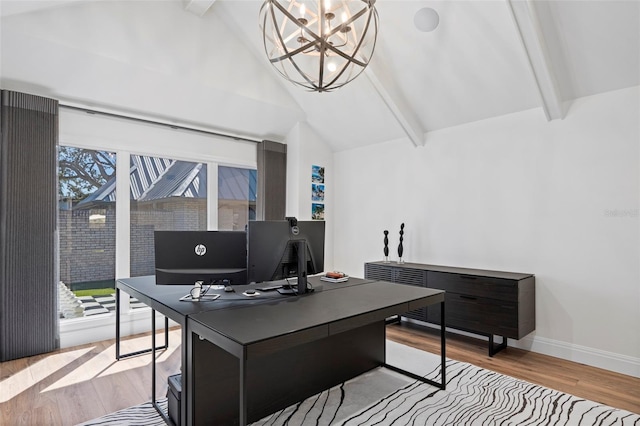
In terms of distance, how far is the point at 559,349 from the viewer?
10.6 ft

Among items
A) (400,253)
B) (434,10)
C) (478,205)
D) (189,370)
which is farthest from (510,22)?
(189,370)

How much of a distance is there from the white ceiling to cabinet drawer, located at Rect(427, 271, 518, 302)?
1.56 m

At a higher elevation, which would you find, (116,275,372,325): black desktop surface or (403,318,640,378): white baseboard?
(116,275,372,325): black desktop surface

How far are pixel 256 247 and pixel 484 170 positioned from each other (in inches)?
103

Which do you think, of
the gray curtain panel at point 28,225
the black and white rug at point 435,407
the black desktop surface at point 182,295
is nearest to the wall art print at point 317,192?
the black desktop surface at point 182,295

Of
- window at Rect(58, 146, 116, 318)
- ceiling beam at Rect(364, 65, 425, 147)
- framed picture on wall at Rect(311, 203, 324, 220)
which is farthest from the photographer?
framed picture on wall at Rect(311, 203, 324, 220)

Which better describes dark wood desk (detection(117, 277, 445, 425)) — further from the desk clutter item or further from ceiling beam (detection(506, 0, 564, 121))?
ceiling beam (detection(506, 0, 564, 121))

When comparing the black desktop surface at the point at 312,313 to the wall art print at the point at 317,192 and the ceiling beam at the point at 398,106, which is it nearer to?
the ceiling beam at the point at 398,106

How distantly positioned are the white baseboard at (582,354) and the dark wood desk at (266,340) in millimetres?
1331

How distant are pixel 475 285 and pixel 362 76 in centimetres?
239

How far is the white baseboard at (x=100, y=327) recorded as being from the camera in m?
3.50

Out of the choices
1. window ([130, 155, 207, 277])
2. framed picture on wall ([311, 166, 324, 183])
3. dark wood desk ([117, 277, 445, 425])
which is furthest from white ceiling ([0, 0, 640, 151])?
dark wood desk ([117, 277, 445, 425])

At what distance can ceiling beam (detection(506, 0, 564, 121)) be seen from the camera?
257 cm

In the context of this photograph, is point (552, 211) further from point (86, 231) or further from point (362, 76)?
point (86, 231)
